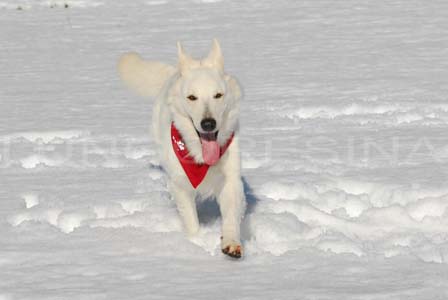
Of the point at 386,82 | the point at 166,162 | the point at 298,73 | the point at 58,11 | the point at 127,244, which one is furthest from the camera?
the point at 58,11

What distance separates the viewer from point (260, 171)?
705 centimetres

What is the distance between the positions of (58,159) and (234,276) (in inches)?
134

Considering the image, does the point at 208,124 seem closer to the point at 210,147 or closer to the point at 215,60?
the point at 210,147

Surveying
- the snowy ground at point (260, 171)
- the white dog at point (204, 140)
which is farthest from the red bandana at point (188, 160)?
the snowy ground at point (260, 171)

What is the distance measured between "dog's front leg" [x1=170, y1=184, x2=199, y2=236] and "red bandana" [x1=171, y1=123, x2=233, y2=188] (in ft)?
0.37

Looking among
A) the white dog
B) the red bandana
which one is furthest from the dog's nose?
the red bandana

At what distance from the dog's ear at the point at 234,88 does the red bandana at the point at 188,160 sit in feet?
0.80

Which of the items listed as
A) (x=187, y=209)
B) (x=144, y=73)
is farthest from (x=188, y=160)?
(x=144, y=73)

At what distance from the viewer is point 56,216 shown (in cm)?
589

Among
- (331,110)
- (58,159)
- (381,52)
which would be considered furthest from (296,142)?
(381,52)

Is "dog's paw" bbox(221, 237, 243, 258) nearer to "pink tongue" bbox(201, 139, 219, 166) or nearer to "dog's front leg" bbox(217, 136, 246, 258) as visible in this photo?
"dog's front leg" bbox(217, 136, 246, 258)

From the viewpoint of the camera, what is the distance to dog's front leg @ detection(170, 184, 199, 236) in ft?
17.7

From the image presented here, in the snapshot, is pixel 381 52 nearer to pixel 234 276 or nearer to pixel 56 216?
pixel 56 216

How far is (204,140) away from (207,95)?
1.10 ft
